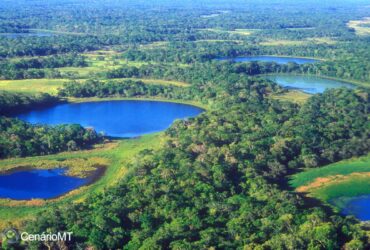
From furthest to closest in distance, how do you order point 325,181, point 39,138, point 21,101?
point 21,101, point 39,138, point 325,181

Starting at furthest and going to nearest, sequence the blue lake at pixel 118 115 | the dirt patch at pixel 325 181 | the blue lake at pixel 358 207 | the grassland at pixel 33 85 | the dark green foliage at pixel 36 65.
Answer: the dark green foliage at pixel 36 65 < the grassland at pixel 33 85 < the blue lake at pixel 118 115 < the dirt patch at pixel 325 181 < the blue lake at pixel 358 207

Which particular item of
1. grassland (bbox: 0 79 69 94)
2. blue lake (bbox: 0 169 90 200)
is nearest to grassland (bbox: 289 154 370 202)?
blue lake (bbox: 0 169 90 200)

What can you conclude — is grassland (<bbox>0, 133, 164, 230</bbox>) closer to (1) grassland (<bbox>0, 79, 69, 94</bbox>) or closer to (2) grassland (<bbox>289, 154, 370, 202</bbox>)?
(2) grassland (<bbox>289, 154, 370, 202</bbox>)

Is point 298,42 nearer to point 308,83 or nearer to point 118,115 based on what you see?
point 308,83

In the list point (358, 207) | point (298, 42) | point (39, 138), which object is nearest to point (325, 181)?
point (358, 207)

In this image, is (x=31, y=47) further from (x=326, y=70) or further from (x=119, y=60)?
(x=326, y=70)

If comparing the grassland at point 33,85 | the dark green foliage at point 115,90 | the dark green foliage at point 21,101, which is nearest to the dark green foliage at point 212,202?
the dark green foliage at point 115,90

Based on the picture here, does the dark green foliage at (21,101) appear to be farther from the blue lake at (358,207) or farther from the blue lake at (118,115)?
the blue lake at (358,207)
